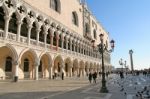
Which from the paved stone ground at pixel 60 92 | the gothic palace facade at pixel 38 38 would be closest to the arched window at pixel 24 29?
the gothic palace facade at pixel 38 38

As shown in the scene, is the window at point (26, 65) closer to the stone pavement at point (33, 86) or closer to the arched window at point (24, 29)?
the arched window at point (24, 29)

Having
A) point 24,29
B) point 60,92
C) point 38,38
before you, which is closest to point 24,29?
point 24,29

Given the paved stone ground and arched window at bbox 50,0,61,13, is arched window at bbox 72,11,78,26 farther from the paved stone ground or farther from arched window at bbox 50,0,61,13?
the paved stone ground

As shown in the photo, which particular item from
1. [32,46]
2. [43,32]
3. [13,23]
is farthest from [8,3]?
[43,32]

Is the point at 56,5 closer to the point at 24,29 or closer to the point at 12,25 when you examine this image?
the point at 24,29

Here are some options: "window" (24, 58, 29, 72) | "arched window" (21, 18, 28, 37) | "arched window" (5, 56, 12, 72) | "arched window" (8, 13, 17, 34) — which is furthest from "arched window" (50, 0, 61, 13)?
"arched window" (5, 56, 12, 72)

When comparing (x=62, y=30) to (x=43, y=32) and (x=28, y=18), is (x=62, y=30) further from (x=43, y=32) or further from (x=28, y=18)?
(x=28, y=18)

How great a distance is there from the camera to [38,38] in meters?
24.7

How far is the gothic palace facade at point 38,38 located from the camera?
65.7 feet

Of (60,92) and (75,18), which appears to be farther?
(75,18)

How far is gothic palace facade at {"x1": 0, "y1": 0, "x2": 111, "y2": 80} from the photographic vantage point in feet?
65.7

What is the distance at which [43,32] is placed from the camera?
26.6 m

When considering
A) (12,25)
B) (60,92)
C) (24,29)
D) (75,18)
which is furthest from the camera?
(75,18)

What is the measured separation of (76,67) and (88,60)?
8.03 metres
